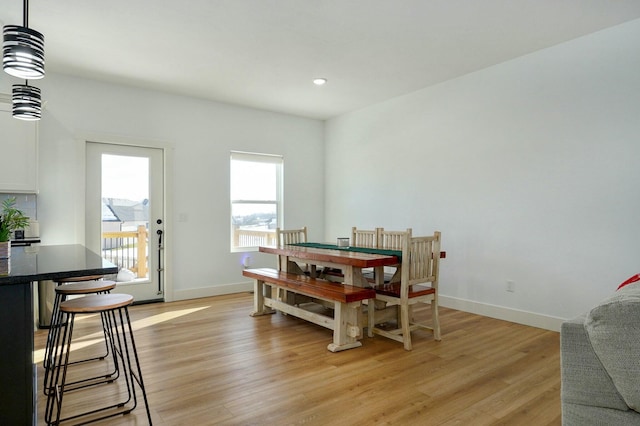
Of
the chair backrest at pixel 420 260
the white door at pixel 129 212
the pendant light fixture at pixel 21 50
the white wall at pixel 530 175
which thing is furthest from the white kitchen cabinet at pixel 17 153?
the white wall at pixel 530 175

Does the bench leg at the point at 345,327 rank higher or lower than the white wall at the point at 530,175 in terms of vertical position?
lower

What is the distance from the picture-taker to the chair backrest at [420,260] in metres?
3.34

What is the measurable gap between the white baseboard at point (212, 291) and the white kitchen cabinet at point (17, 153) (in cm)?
209

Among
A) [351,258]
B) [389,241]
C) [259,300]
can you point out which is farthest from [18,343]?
[389,241]

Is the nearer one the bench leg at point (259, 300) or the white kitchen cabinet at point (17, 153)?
the white kitchen cabinet at point (17, 153)

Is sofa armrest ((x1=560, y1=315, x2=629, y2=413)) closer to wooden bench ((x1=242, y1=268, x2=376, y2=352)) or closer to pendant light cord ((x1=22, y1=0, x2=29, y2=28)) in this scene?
wooden bench ((x1=242, y1=268, x2=376, y2=352))

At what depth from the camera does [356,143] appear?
612 cm

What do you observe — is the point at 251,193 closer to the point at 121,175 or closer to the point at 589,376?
the point at 121,175

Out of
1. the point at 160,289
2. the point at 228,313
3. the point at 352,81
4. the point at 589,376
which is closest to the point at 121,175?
the point at 160,289

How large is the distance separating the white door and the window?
110 cm

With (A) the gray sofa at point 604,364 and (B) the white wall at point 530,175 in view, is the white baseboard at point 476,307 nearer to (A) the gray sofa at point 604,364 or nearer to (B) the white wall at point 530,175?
(B) the white wall at point 530,175

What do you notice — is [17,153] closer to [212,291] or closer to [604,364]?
[212,291]

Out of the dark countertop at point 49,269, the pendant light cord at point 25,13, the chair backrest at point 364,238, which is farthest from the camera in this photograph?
the chair backrest at point 364,238

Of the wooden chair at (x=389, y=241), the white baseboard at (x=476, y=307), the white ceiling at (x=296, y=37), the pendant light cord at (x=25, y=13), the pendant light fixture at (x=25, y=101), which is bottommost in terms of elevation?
the white baseboard at (x=476, y=307)
